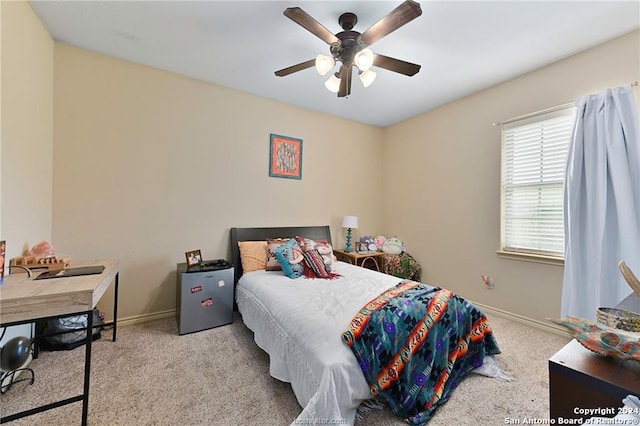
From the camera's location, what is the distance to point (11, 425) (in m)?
1.41

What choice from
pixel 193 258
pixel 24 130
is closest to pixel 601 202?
pixel 193 258

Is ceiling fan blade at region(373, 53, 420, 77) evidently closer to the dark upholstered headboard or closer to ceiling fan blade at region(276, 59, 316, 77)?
ceiling fan blade at region(276, 59, 316, 77)

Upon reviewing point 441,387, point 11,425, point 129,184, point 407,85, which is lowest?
point 11,425

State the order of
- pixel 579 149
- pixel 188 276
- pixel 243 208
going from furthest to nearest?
pixel 243 208 → pixel 188 276 → pixel 579 149

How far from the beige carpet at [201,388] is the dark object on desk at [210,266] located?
2.06 feet

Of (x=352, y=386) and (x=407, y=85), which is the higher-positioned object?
(x=407, y=85)

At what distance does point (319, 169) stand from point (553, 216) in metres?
2.78

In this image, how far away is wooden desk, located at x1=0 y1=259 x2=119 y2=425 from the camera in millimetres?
1204

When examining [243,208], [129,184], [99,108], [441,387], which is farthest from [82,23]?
[441,387]

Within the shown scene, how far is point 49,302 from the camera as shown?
126 centimetres

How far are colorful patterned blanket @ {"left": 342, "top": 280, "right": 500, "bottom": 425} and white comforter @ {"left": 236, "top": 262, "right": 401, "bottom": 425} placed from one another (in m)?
0.10

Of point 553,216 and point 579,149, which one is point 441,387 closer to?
point 553,216

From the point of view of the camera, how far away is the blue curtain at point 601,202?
2068 mm

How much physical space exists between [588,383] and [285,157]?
3323 millimetres
